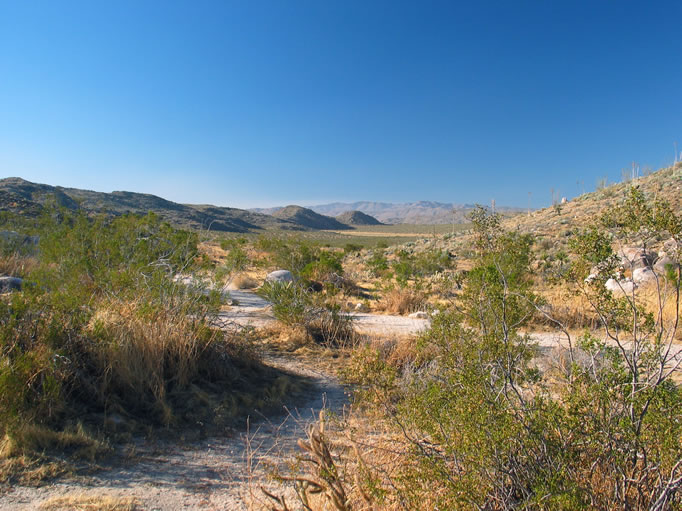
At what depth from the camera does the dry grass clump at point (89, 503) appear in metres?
2.55

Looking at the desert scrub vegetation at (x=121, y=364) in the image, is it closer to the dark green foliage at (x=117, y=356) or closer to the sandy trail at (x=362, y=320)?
the dark green foliage at (x=117, y=356)

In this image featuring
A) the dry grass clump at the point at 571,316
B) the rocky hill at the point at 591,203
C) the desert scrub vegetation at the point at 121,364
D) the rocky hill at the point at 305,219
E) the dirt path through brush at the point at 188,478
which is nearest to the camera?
the dirt path through brush at the point at 188,478

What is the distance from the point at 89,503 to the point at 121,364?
168cm

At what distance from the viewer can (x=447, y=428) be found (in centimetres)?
227

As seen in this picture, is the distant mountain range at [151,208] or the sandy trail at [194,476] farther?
the distant mountain range at [151,208]

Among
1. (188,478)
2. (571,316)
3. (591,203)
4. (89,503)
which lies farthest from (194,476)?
(591,203)

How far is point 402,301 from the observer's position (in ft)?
35.8

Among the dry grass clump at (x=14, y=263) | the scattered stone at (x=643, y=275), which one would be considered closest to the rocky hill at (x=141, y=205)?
the dry grass clump at (x=14, y=263)

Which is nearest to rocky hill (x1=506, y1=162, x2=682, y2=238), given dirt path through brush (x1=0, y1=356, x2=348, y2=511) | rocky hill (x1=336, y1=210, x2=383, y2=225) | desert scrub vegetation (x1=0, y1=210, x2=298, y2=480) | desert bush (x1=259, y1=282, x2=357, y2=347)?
desert bush (x1=259, y1=282, x2=357, y2=347)

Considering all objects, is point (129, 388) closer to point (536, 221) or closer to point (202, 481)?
point (202, 481)

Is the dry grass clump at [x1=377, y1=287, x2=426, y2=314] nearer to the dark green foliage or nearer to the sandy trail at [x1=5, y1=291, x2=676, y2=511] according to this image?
the dark green foliage

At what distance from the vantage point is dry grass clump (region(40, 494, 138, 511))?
101 inches

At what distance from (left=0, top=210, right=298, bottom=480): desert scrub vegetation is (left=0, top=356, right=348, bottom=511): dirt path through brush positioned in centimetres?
41

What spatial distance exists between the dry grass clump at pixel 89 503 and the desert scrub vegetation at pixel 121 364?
2.30ft
